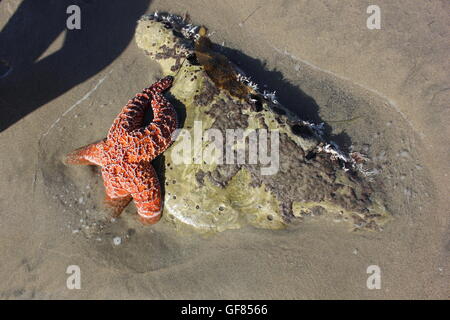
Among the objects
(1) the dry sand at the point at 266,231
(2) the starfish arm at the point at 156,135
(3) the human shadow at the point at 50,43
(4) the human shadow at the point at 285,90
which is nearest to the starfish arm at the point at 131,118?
(2) the starfish arm at the point at 156,135

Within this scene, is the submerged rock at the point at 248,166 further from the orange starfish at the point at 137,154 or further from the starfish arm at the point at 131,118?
the starfish arm at the point at 131,118

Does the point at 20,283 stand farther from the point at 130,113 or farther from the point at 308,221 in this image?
the point at 308,221

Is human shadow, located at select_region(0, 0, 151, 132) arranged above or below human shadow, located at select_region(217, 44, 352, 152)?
above

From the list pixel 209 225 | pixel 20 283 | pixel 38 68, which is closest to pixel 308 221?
pixel 209 225

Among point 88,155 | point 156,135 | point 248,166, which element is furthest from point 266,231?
point 88,155

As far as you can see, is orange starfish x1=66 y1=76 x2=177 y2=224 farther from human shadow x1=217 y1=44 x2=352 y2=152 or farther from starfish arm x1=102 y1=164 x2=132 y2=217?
human shadow x1=217 y1=44 x2=352 y2=152

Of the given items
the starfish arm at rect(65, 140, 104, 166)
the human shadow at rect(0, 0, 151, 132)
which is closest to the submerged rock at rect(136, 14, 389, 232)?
the starfish arm at rect(65, 140, 104, 166)
